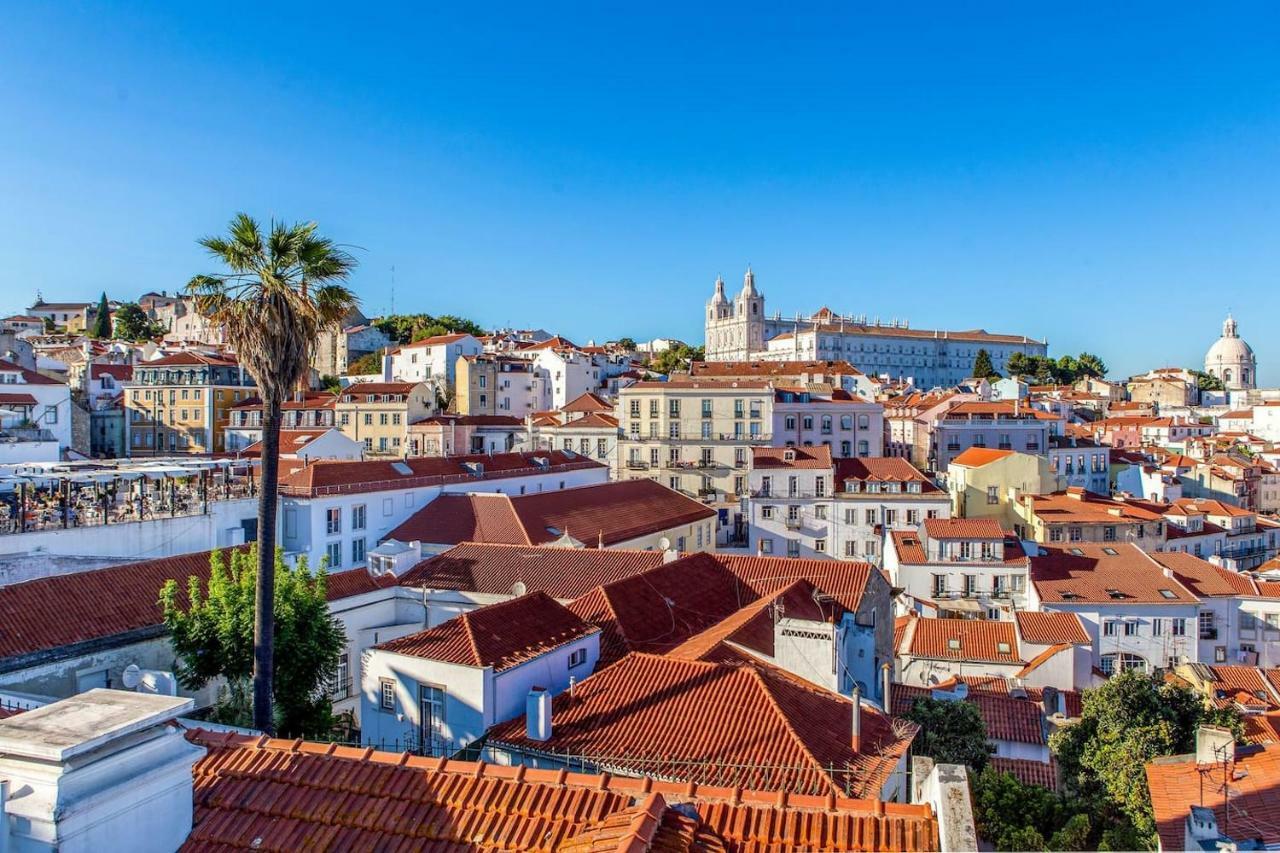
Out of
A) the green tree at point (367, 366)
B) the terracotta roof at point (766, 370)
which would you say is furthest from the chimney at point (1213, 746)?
the green tree at point (367, 366)

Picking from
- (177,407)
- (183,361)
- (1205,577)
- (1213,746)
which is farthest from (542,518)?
(183,361)

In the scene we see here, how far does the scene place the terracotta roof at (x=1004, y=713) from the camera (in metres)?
21.2

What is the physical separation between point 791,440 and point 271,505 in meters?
47.2

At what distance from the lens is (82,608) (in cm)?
1697

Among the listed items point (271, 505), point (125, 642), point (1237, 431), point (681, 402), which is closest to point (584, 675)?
point (271, 505)

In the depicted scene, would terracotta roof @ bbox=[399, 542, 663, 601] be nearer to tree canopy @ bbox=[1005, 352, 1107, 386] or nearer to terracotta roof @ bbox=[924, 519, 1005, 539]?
terracotta roof @ bbox=[924, 519, 1005, 539]

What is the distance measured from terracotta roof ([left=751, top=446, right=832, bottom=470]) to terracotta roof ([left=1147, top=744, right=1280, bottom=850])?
100ft

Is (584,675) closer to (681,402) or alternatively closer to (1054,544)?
(1054,544)

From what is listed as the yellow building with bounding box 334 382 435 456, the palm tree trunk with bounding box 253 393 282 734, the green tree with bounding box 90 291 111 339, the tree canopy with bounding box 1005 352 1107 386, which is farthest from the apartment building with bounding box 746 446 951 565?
the green tree with bounding box 90 291 111 339

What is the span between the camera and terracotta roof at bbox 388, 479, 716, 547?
3316 cm

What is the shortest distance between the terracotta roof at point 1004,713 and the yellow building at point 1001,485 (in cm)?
2803

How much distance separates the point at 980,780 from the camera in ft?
48.5

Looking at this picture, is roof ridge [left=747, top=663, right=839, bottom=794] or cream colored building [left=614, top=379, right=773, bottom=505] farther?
cream colored building [left=614, top=379, right=773, bottom=505]

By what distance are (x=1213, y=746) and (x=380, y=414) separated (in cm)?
5746
